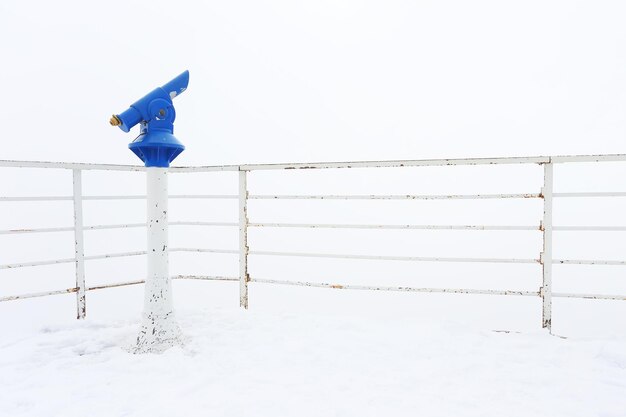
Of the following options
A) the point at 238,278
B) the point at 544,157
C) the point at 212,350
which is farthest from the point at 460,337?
the point at 238,278

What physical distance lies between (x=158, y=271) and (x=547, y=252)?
8.33ft

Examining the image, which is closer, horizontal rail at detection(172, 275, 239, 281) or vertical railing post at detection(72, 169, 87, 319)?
vertical railing post at detection(72, 169, 87, 319)

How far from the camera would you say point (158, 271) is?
99.3 inches

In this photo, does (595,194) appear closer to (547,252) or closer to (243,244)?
(547,252)

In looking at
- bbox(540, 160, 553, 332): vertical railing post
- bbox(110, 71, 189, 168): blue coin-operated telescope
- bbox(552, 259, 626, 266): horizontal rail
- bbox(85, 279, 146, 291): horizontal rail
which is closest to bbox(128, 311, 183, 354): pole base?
bbox(85, 279, 146, 291): horizontal rail

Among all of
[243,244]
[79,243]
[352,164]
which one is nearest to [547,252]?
[352,164]

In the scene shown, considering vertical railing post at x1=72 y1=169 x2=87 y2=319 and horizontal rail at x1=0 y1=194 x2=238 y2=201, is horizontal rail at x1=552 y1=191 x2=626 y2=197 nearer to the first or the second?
horizontal rail at x1=0 y1=194 x2=238 y2=201

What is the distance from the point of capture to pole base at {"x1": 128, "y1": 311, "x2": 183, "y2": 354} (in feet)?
7.82

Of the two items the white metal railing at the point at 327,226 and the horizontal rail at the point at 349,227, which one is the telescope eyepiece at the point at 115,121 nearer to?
the white metal railing at the point at 327,226

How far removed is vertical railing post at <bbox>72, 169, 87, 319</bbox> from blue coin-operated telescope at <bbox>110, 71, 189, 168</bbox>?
3.35 feet

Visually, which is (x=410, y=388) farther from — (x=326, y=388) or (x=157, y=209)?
(x=157, y=209)

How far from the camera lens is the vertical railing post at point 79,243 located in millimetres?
3182

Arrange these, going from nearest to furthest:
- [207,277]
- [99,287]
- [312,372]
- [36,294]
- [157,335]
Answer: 1. [312,372]
2. [157,335]
3. [36,294]
4. [99,287]
5. [207,277]

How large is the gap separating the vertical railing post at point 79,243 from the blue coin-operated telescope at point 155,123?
3.35 ft
